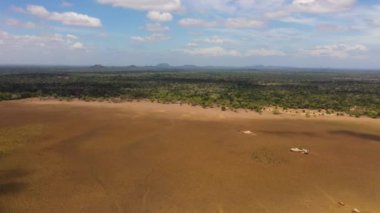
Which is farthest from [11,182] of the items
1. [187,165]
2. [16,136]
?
[16,136]

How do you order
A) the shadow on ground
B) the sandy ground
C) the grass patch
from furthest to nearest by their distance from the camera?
the grass patch
the shadow on ground
the sandy ground

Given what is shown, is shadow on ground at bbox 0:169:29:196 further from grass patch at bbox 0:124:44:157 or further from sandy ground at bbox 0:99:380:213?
grass patch at bbox 0:124:44:157

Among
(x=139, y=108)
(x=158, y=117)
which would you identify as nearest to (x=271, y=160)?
(x=158, y=117)

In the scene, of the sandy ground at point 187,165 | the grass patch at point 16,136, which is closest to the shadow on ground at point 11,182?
the sandy ground at point 187,165

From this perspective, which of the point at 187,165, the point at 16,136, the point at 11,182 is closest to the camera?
the point at 11,182

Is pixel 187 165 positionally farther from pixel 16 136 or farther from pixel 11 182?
pixel 16 136

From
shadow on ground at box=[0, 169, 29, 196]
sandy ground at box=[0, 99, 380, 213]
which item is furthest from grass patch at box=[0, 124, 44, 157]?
shadow on ground at box=[0, 169, 29, 196]

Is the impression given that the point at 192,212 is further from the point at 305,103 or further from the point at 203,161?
the point at 305,103

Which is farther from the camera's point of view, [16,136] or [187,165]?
[16,136]
